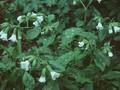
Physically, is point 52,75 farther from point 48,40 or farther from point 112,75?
point 112,75

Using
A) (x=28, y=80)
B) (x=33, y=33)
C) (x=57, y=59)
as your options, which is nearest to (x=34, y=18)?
(x=33, y=33)

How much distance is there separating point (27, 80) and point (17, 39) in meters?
0.41

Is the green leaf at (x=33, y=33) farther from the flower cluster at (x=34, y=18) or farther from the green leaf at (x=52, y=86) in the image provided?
the green leaf at (x=52, y=86)

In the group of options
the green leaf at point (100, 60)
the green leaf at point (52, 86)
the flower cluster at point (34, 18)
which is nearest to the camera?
the green leaf at point (52, 86)

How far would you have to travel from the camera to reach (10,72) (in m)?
3.30

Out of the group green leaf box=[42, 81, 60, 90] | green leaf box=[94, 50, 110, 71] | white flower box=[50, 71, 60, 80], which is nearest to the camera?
white flower box=[50, 71, 60, 80]

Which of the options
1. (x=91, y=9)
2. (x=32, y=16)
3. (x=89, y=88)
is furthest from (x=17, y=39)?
(x=91, y=9)

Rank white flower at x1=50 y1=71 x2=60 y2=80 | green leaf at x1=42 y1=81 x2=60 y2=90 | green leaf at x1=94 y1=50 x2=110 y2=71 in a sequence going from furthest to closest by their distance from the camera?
1. green leaf at x1=94 y1=50 x2=110 y2=71
2. green leaf at x1=42 y1=81 x2=60 y2=90
3. white flower at x1=50 y1=71 x2=60 y2=80

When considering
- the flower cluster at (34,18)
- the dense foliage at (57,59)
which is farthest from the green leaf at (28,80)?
the flower cluster at (34,18)

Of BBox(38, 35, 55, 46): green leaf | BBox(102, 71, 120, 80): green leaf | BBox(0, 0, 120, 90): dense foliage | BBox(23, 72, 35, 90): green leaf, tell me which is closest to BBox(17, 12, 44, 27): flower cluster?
BBox(0, 0, 120, 90): dense foliage

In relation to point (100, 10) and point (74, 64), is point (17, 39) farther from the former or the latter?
point (100, 10)

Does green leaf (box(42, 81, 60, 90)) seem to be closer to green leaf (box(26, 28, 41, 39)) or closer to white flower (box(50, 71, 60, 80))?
white flower (box(50, 71, 60, 80))

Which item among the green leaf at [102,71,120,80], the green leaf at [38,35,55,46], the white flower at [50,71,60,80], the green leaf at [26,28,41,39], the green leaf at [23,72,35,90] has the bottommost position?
the green leaf at [102,71,120,80]

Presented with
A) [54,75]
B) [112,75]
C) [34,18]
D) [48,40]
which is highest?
[34,18]
